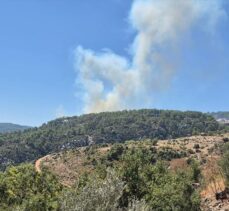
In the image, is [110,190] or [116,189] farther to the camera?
[116,189]

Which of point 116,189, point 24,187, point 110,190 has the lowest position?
point 110,190

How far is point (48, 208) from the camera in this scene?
56812 mm

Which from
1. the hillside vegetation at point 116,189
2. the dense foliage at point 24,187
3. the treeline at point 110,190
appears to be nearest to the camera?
the treeline at point 110,190

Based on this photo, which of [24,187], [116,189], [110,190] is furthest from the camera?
[24,187]

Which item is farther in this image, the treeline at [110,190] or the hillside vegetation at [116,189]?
the hillside vegetation at [116,189]

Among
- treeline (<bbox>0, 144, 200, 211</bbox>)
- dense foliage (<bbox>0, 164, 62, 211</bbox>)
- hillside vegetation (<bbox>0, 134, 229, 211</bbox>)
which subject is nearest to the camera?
treeline (<bbox>0, 144, 200, 211</bbox>)

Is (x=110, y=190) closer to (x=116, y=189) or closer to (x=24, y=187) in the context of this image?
(x=116, y=189)

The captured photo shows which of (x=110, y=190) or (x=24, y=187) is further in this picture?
(x=24, y=187)

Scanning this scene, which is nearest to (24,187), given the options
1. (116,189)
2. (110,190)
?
(116,189)

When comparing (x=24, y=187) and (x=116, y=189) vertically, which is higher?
(x=24, y=187)

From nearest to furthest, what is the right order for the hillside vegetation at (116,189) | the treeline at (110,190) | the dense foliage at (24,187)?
the treeline at (110,190), the hillside vegetation at (116,189), the dense foliage at (24,187)

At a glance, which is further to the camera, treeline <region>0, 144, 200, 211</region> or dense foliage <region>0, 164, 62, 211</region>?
dense foliage <region>0, 164, 62, 211</region>

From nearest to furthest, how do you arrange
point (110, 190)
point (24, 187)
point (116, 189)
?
point (110, 190) → point (116, 189) → point (24, 187)

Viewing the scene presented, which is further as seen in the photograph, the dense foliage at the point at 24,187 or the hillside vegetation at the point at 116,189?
the dense foliage at the point at 24,187
